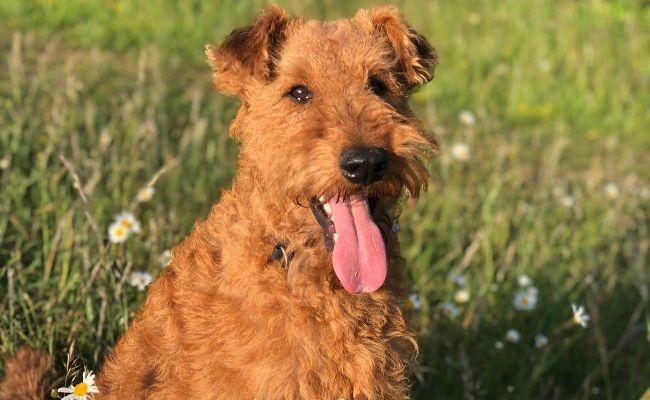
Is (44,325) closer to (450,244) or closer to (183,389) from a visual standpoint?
(183,389)

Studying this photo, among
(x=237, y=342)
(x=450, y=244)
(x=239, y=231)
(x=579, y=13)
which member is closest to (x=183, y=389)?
(x=237, y=342)

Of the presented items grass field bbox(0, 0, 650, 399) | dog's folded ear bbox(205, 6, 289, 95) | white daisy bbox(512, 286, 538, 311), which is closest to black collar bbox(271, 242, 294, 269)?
dog's folded ear bbox(205, 6, 289, 95)

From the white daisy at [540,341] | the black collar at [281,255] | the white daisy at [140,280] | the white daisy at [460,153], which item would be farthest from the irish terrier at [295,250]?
the white daisy at [460,153]

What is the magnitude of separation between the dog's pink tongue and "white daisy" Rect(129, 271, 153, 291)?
1471 mm

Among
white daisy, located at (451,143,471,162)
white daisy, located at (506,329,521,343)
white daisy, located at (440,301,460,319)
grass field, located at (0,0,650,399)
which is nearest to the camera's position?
grass field, located at (0,0,650,399)

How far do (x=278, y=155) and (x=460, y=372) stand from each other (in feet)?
6.67

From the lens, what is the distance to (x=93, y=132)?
6.00 metres

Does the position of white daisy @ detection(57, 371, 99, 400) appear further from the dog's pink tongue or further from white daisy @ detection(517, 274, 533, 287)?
white daisy @ detection(517, 274, 533, 287)

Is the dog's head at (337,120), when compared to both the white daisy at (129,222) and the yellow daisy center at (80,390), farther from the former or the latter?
the white daisy at (129,222)

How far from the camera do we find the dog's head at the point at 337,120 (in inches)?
120

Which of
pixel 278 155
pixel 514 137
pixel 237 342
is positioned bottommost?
pixel 514 137

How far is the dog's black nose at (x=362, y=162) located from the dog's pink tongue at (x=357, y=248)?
18 centimetres

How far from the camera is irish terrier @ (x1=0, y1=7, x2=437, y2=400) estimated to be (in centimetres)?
305

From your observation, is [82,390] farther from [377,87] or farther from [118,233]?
[377,87]
